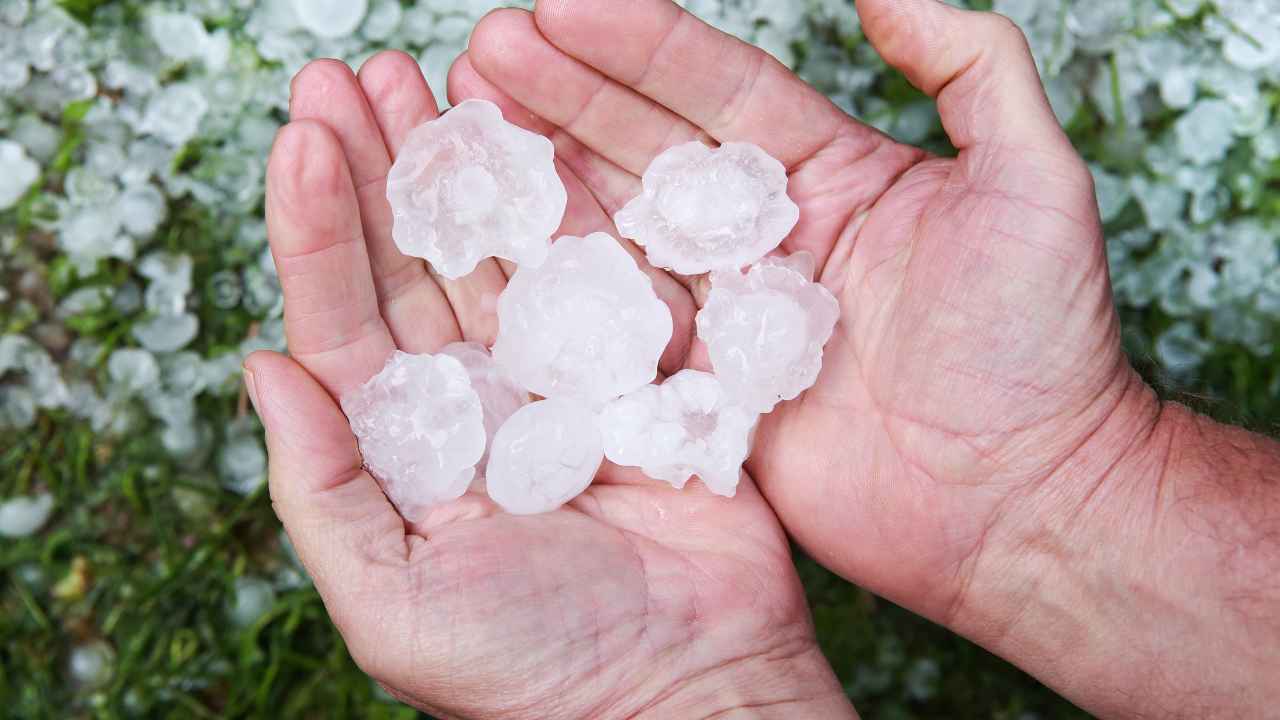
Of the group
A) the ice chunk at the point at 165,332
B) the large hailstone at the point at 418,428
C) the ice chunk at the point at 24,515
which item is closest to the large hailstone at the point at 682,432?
the large hailstone at the point at 418,428

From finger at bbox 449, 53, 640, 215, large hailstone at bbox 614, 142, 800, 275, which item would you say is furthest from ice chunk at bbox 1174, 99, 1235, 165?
finger at bbox 449, 53, 640, 215

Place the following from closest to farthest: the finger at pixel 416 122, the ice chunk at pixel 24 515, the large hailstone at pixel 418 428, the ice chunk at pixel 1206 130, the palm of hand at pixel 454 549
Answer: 1. the palm of hand at pixel 454 549
2. the large hailstone at pixel 418 428
3. the finger at pixel 416 122
4. the ice chunk at pixel 24 515
5. the ice chunk at pixel 1206 130

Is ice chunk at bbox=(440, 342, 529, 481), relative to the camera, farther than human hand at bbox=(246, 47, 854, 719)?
Yes

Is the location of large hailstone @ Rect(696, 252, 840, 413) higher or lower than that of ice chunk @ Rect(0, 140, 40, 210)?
higher

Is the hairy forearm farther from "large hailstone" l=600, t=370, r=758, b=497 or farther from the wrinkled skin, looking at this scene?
"large hailstone" l=600, t=370, r=758, b=497

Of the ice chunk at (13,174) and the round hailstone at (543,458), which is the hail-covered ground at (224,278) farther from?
the round hailstone at (543,458)

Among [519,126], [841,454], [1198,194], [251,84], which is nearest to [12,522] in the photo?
[251,84]

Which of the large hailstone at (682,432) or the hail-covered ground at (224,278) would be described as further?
the hail-covered ground at (224,278)
